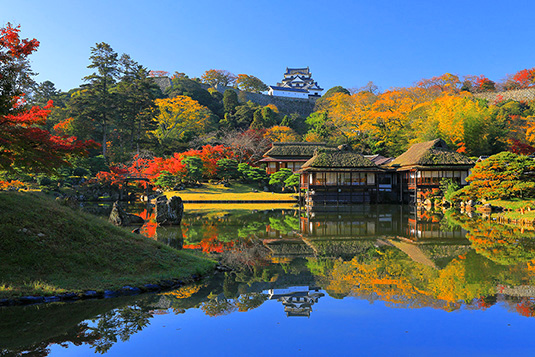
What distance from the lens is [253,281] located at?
26.4ft

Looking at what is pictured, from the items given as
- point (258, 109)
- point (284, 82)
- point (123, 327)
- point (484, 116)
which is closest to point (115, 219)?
point (123, 327)

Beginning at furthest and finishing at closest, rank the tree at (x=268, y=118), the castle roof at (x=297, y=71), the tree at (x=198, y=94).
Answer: the castle roof at (x=297, y=71), the tree at (x=198, y=94), the tree at (x=268, y=118)

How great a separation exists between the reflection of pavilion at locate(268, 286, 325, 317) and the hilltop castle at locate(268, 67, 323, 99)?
243 ft

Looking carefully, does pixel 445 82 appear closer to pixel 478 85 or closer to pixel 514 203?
pixel 478 85

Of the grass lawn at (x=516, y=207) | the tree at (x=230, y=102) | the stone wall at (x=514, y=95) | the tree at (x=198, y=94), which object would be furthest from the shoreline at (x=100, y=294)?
the stone wall at (x=514, y=95)

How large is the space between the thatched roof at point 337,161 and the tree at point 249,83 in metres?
51.4

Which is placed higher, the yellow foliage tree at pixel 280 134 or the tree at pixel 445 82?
the tree at pixel 445 82

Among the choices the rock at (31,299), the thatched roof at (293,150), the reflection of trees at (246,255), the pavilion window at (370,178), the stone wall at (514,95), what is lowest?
Answer: the reflection of trees at (246,255)

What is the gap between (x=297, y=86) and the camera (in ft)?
289

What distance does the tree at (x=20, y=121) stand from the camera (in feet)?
25.2

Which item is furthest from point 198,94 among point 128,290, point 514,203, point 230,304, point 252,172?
point 230,304

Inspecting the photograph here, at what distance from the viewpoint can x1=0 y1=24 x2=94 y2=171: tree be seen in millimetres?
7680

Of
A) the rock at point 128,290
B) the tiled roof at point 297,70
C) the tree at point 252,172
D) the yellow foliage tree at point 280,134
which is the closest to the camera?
the rock at point 128,290

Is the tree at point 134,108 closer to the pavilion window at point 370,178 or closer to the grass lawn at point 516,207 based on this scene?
the pavilion window at point 370,178
